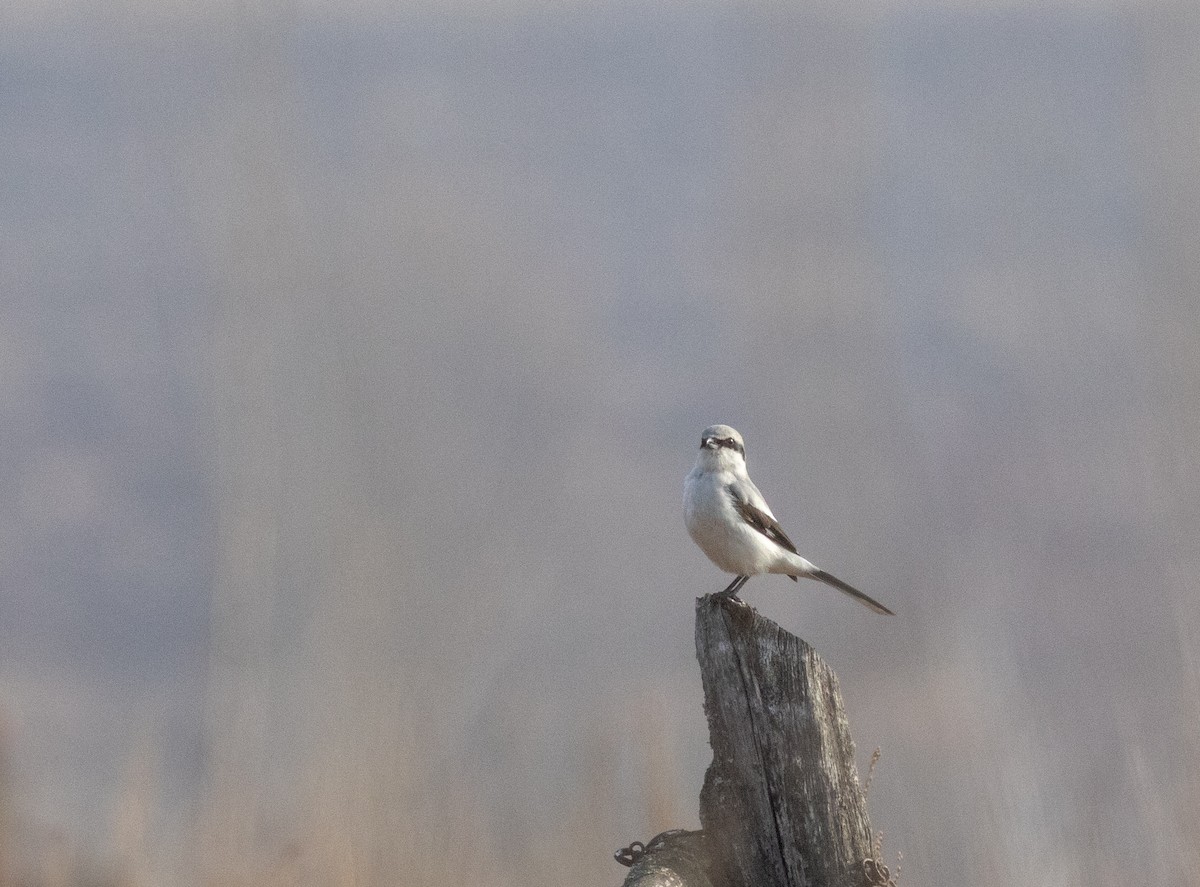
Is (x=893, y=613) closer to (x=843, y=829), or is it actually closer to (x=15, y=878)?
(x=843, y=829)

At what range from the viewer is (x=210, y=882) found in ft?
15.4

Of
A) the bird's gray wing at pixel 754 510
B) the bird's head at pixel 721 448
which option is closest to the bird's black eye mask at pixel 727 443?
the bird's head at pixel 721 448

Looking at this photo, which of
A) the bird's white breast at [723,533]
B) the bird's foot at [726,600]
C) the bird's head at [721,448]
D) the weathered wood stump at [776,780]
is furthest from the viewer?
the bird's head at [721,448]

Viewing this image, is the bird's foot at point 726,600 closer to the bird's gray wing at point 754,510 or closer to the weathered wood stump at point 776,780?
the weathered wood stump at point 776,780

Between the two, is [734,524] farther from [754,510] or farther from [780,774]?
[780,774]

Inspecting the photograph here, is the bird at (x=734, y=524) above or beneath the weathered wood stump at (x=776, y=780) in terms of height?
above

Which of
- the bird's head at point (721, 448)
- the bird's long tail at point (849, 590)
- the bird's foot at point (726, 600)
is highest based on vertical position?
the bird's head at point (721, 448)

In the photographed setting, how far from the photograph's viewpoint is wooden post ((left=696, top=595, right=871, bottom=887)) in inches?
113

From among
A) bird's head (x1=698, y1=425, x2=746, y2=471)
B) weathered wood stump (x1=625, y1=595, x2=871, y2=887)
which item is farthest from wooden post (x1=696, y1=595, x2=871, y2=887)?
bird's head (x1=698, y1=425, x2=746, y2=471)

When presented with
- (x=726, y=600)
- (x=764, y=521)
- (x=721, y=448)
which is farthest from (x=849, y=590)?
(x=726, y=600)

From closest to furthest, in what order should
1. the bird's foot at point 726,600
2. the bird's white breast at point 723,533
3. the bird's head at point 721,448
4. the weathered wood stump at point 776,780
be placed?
the weathered wood stump at point 776,780 < the bird's foot at point 726,600 < the bird's white breast at point 723,533 < the bird's head at point 721,448

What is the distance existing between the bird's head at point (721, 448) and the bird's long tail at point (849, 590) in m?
0.62

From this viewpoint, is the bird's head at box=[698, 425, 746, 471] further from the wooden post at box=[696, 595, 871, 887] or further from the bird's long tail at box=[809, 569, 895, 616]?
the wooden post at box=[696, 595, 871, 887]

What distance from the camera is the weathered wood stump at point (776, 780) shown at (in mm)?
2867
